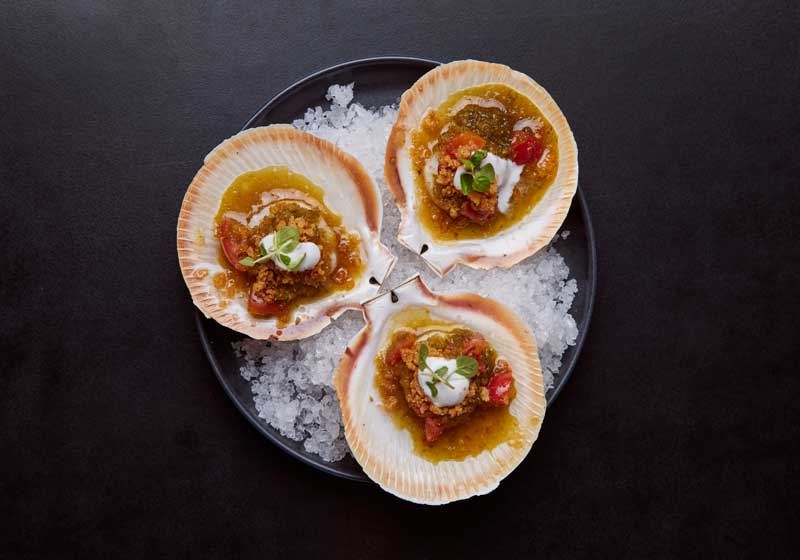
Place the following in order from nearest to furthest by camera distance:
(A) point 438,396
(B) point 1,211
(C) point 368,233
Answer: (A) point 438,396 < (C) point 368,233 < (B) point 1,211

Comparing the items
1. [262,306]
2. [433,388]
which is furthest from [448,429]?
[262,306]

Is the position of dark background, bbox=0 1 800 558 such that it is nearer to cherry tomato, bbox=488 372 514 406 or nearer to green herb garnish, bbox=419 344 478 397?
cherry tomato, bbox=488 372 514 406

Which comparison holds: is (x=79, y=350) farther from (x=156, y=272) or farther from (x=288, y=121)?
(x=288, y=121)

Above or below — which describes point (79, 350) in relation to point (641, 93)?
below

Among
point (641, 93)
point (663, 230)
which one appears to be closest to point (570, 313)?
point (663, 230)

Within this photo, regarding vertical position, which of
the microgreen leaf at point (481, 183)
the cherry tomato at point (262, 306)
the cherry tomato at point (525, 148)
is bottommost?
the cherry tomato at point (262, 306)

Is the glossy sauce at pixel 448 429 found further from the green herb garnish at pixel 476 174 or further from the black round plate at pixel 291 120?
the green herb garnish at pixel 476 174

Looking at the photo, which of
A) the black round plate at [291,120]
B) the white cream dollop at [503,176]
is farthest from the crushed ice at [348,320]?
the white cream dollop at [503,176]

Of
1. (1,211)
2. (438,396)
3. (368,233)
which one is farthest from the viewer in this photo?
(1,211)

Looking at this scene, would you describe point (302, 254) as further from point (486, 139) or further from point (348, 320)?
point (486, 139)
